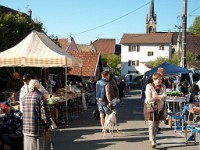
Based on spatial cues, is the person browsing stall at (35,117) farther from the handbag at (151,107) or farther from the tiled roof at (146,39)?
the tiled roof at (146,39)

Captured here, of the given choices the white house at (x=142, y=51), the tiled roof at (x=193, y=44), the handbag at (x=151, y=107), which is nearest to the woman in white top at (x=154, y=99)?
the handbag at (x=151, y=107)

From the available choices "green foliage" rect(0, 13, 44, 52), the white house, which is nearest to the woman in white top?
"green foliage" rect(0, 13, 44, 52)

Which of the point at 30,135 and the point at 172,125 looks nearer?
the point at 30,135

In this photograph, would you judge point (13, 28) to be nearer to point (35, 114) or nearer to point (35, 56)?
point (35, 56)

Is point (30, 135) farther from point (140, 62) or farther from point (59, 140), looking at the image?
point (140, 62)

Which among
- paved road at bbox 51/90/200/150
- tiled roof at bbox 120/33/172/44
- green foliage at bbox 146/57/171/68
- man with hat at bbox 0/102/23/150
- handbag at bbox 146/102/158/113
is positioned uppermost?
tiled roof at bbox 120/33/172/44

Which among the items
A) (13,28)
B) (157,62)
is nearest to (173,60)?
(157,62)

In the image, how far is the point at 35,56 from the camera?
12.2 metres

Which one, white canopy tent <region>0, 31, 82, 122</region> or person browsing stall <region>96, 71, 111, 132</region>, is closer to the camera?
person browsing stall <region>96, 71, 111, 132</region>

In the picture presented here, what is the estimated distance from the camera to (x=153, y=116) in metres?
8.75

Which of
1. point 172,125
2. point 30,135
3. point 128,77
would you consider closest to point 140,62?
point 128,77

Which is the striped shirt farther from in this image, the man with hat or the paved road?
the paved road

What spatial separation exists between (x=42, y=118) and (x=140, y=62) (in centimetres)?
6098

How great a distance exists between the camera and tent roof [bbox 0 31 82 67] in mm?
12125
